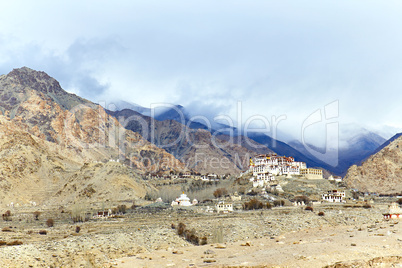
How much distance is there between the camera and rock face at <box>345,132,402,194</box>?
153750 mm

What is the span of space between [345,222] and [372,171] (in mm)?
103122

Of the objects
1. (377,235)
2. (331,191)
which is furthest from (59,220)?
(331,191)

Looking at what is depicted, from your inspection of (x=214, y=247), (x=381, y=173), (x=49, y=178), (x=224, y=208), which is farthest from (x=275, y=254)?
(x=381, y=173)

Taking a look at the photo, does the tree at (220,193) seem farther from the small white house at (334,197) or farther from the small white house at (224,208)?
the small white house at (224,208)

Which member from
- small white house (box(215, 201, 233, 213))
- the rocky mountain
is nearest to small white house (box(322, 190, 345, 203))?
small white house (box(215, 201, 233, 213))

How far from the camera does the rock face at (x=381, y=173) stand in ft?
504

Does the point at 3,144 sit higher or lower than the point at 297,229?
higher

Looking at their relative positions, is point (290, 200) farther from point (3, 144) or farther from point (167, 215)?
point (3, 144)

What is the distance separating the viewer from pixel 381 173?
15912 cm

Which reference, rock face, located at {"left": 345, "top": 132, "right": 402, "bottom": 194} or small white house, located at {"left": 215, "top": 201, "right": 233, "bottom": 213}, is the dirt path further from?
rock face, located at {"left": 345, "top": 132, "right": 402, "bottom": 194}

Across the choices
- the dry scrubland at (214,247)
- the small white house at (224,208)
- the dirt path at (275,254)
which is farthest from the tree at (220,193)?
the dirt path at (275,254)

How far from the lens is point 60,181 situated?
127188 mm

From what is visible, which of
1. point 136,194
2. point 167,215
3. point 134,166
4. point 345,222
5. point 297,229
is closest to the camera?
point 297,229

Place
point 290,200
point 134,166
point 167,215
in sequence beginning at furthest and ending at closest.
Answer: point 134,166 → point 290,200 → point 167,215
